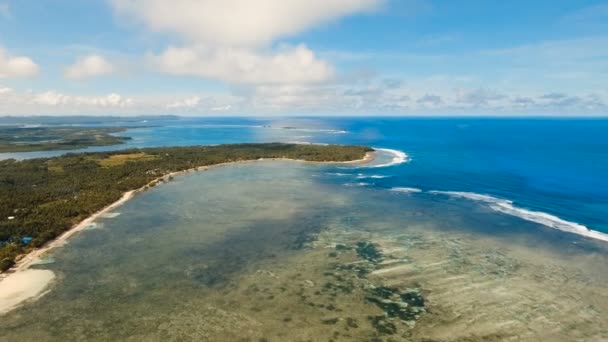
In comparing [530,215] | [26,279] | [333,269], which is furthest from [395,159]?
[26,279]

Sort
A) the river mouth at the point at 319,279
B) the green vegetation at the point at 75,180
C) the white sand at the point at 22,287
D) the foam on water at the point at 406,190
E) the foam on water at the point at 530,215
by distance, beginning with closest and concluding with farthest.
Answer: the river mouth at the point at 319,279 → the white sand at the point at 22,287 → the foam on water at the point at 530,215 → the green vegetation at the point at 75,180 → the foam on water at the point at 406,190

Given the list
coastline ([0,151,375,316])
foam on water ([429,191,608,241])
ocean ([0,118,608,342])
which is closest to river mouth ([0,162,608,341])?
ocean ([0,118,608,342])

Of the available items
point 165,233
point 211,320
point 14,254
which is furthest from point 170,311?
point 14,254

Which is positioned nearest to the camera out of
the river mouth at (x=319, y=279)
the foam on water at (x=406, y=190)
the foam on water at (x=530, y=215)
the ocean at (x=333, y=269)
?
the river mouth at (x=319, y=279)

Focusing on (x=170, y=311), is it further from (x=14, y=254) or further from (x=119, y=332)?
(x=14, y=254)

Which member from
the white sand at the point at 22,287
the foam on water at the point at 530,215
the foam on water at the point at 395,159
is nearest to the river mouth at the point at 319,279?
the white sand at the point at 22,287

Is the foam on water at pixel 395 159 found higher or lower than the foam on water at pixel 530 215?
higher

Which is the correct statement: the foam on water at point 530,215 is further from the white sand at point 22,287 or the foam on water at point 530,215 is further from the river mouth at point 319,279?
the white sand at point 22,287
